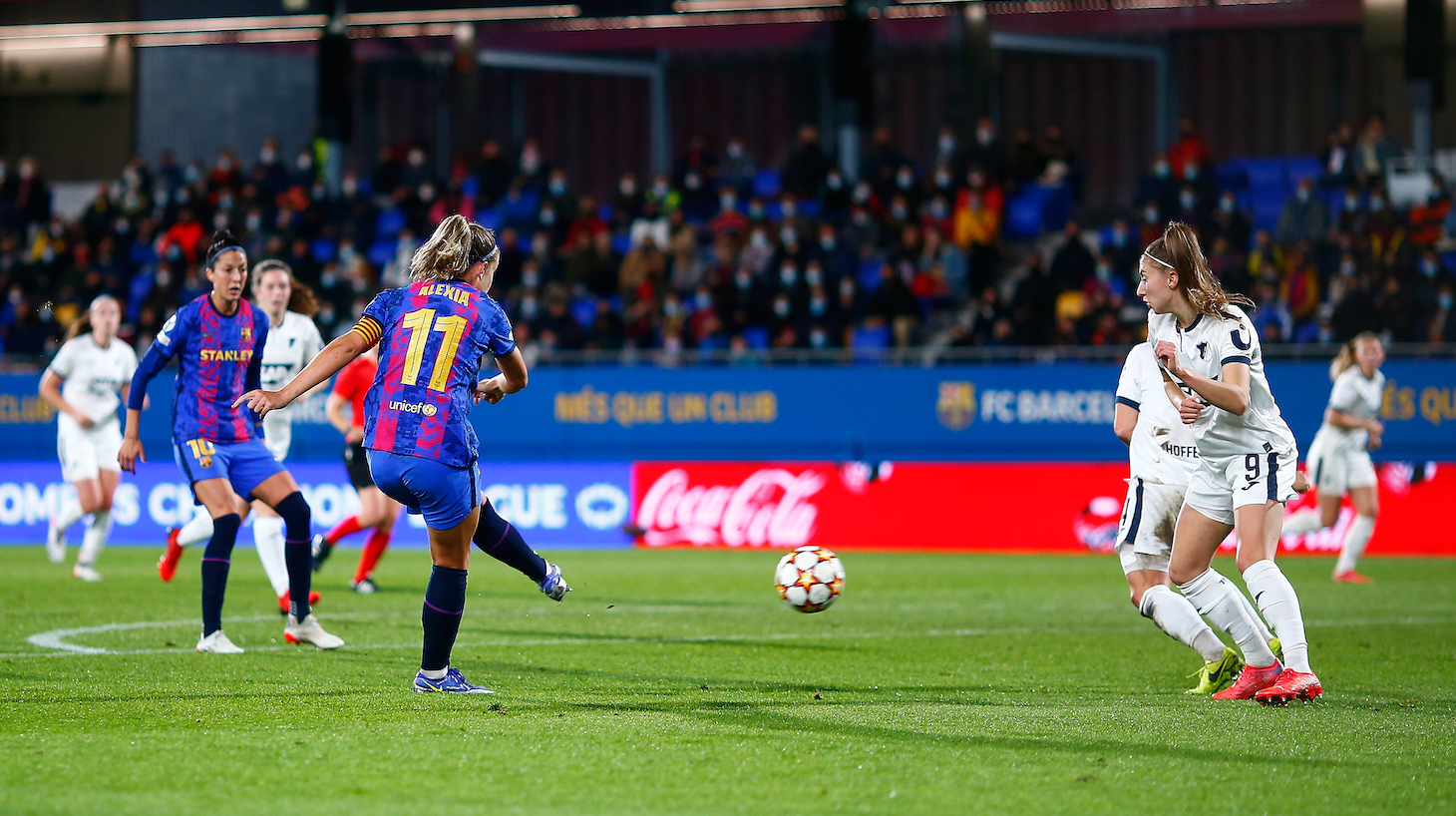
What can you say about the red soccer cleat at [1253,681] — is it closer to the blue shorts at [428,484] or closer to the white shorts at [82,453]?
the blue shorts at [428,484]

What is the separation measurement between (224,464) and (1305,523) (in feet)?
33.6

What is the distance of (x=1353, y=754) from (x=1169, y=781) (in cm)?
95

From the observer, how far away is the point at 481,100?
35406mm

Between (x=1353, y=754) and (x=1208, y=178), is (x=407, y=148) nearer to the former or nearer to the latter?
(x=1208, y=178)

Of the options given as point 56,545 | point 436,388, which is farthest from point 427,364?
point 56,545

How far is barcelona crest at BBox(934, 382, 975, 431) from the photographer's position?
2064cm

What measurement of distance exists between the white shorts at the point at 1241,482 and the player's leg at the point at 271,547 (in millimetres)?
5547

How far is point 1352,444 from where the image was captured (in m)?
15.1

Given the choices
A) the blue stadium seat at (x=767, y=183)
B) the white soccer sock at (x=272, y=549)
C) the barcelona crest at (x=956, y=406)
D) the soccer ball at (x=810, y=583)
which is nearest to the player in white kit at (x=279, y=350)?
the white soccer sock at (x=272, y=549)

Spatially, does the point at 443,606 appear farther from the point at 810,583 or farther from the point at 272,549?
the point at 272,549

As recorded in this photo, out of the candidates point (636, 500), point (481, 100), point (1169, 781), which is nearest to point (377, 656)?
point (1169, 781)

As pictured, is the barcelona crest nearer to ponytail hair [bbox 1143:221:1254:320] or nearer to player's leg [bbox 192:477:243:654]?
player's leg [bbox 192:477:243:654]

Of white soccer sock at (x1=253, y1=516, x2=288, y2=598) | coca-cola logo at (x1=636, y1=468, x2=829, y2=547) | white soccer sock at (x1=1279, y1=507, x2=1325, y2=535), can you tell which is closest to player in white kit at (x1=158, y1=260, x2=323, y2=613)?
white soccer sock at (x1=253, y1=516, x2=288, y2=598)

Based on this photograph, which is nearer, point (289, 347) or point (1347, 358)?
point (289, 347)
